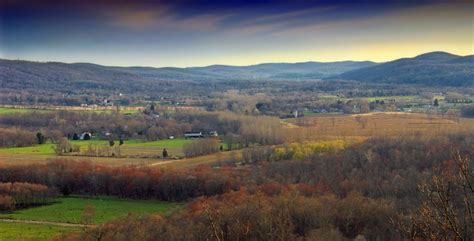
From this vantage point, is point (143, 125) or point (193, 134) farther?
point (143, 125)

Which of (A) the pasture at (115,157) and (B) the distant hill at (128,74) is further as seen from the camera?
(B) the distant hill at (128,74)

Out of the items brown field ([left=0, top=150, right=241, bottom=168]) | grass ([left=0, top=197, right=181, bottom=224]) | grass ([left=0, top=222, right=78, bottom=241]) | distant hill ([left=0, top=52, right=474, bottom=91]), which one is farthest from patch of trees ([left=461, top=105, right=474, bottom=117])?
grass ([left=0, top=222, right=78, bottom=241])

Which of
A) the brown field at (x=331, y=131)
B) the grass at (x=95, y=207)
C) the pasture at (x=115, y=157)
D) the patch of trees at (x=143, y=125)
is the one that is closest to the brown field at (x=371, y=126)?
the brown field at (x=331, y=131)

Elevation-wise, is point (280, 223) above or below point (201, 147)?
above

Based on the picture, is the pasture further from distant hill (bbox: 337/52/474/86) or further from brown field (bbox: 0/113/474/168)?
distant hill (bbox: 337/52/474/86)

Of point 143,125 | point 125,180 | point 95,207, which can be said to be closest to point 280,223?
point 95,207

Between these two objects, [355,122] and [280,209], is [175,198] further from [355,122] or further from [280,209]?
[355,122]

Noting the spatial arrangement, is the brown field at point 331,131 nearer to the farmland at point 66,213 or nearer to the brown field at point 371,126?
the brown field at point 371,126

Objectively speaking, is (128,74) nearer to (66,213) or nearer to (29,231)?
(66,213)
